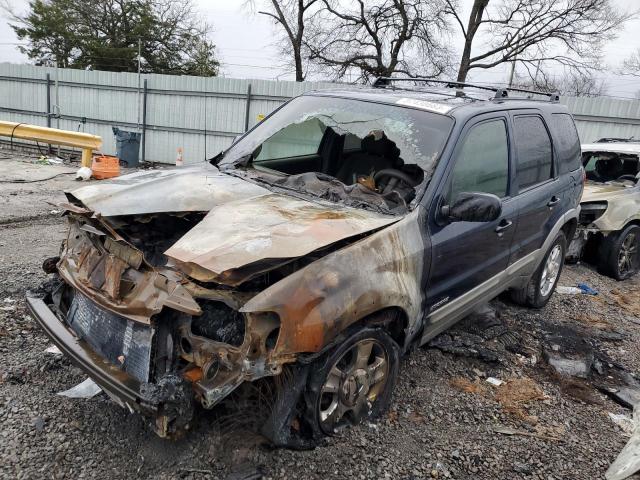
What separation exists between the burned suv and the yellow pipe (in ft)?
27.8

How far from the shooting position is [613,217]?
6105 millimetres

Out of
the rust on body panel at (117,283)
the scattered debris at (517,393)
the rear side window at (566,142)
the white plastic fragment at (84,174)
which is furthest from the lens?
the white plastic fragment at (84,174)

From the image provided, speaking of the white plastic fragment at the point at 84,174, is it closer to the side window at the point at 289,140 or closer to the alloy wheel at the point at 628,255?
the side window at the point at 289,140

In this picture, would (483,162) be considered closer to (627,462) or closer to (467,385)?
(467,385)

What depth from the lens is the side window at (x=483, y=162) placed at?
318cm

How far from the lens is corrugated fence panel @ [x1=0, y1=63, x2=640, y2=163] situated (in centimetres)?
1177

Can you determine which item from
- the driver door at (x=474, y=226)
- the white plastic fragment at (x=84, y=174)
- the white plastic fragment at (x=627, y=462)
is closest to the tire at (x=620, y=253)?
the driver door at (x=474, y=226)

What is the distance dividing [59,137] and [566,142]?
36.2ft

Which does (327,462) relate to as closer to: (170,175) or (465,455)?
(465,455)

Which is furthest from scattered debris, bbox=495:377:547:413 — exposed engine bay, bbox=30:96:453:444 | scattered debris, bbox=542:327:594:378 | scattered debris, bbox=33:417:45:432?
scattered debris, bbox=33:417:45:432

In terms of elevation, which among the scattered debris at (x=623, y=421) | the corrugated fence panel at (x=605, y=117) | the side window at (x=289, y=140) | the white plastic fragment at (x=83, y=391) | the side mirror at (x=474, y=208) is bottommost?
the scattered debris at (x=623, y=421)

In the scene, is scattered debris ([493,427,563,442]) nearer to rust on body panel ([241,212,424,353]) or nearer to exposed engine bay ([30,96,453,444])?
exposed engine bay ([30,96,453,444])

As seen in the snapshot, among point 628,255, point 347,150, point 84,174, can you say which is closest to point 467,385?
point 347,150

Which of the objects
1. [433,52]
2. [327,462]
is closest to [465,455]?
[327,462]
